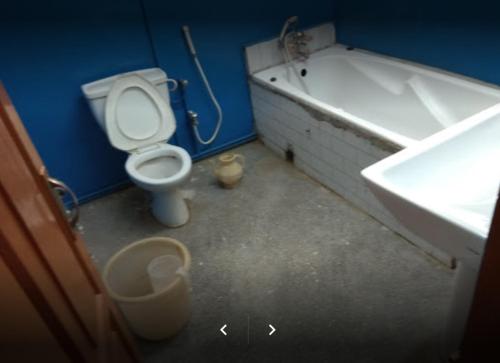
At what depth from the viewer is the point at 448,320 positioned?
4.42 ft

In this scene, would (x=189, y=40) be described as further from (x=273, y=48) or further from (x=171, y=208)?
(x=171, y=208)

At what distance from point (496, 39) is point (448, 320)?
1427 mm

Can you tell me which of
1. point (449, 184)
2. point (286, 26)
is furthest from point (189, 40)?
point (449, 184)

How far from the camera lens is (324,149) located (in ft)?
7.68

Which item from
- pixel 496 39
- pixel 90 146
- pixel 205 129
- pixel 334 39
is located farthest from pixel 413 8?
pixel 90 146

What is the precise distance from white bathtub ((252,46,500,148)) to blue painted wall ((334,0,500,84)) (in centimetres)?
7

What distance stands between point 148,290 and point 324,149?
122cm

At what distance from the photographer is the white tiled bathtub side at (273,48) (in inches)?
109

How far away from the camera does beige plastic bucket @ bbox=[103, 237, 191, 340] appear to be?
1537 millimetres

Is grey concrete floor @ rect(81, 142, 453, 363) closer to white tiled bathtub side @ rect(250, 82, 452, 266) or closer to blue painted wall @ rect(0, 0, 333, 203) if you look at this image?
white tiled bathtub side @ rect(250, 82, 452, 266)

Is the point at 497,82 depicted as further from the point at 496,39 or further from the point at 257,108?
the point at 257,108

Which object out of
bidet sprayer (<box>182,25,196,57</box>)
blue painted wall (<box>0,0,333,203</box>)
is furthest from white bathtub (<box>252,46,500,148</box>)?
bidet sprayer (<box>182,25,196,57</box>)

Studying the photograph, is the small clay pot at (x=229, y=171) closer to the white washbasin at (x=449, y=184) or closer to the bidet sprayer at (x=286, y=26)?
the bidet sprayer at (x=286, y=26)

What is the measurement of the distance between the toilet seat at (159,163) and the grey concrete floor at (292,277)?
32 cm
